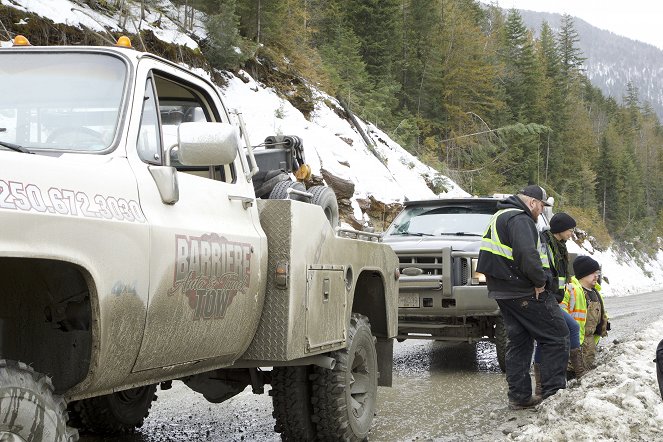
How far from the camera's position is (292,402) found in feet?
17.5

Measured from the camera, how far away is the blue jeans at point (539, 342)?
718 cm

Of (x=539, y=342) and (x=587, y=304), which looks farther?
(x=587, y=304)

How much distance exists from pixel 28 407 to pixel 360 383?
11.0 feet

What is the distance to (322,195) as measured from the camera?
5.71 meters

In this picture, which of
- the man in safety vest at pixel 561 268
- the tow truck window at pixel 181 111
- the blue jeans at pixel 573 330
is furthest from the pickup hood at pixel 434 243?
the tow truck window at pixel 181 111

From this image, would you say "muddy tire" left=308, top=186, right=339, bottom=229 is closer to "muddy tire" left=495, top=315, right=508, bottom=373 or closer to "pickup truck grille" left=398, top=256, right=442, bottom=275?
"pickup truck grille" left=398, top=256, right=442, bottom=275

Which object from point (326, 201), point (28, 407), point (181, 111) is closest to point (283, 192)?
point (326, 201)

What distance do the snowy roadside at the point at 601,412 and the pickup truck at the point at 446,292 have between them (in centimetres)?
182

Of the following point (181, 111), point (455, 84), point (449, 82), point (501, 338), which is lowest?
point (501, 338)

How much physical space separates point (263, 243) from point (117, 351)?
139cm

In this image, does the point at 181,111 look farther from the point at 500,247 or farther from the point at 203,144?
the point at 500,247

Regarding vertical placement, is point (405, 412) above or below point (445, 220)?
below

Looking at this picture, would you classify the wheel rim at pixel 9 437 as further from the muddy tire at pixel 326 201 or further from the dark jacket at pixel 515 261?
the dark jacket at pixel 515 261

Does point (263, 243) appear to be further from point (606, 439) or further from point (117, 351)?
point (606, 439)
